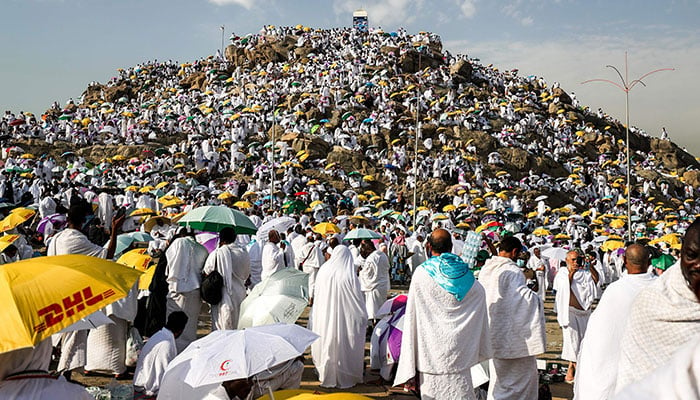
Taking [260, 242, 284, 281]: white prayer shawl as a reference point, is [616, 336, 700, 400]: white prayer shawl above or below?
above

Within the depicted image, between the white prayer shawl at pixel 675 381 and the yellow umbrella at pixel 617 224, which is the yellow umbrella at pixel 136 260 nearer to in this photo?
the white prayer shawl at pixel 675 381

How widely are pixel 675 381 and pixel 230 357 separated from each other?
2.40 m

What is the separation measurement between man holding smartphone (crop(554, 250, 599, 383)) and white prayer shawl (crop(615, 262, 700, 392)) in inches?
164

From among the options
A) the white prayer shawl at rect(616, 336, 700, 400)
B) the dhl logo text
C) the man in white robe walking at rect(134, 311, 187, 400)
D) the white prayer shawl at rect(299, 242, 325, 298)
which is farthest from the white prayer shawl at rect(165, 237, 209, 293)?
the white prayer shawl at rect(616, 336, 700, 400)

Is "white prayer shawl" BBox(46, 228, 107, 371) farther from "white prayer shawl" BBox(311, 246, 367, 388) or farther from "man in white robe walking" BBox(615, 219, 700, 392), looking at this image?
"man in white robe walking" BBox(615, 219, 700, 392)

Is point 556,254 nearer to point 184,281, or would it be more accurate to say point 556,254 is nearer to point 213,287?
point 213,287

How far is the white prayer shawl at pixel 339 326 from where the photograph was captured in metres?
5.84

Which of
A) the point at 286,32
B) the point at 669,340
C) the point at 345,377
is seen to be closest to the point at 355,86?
the point at 286,32

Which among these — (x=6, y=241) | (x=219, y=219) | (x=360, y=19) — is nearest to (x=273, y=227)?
(x=219, y=219)

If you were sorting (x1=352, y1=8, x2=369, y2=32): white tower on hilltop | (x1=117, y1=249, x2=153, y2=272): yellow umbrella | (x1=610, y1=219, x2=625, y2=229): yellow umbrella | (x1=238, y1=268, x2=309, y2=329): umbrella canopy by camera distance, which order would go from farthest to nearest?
(x1=352, y1=8, x2=369, y2=32): white tower on hilltop
(x1=610, y1=219, x2=625, y2=229): yellow umbrella
(x1=117, y1=249, x2=153, y2=272): yellow umbrella
(x1=238, y1=268, x2=309, y2=329): umbrella canopy

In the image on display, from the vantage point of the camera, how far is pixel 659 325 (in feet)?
6.92

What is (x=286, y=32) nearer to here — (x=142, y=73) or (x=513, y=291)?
(x=142, y=73)

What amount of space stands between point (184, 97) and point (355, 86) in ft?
44.6

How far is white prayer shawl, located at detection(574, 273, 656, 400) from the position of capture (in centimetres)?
321
